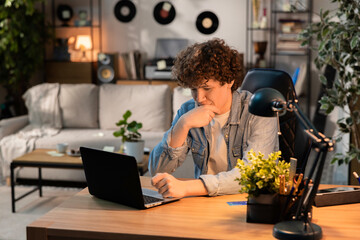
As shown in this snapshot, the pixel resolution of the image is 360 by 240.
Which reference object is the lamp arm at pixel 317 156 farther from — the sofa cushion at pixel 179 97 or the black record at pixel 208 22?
the black record at pixel 208 22

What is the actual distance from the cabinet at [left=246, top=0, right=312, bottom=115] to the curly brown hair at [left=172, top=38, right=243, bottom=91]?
4640mm

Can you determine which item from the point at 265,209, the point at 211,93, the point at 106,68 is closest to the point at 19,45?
the point at 106,68

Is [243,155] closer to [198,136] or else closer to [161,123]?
[198,136]

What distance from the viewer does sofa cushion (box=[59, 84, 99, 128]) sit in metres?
4.97

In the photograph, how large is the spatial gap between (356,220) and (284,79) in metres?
0.77

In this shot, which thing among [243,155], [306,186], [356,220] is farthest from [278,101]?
[243,155]

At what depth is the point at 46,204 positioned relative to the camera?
13.2 ft

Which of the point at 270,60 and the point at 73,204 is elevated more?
→ the point at 270,60

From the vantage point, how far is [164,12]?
6871 millimetres

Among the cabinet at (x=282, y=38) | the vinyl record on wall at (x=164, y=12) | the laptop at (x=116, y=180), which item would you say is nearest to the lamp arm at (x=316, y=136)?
the laptop at (x=116, y=180)

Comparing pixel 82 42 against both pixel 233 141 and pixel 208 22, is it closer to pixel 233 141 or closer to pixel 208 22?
pixel 208 22

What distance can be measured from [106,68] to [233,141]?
4.91 m

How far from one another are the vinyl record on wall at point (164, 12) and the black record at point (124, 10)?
0.32m

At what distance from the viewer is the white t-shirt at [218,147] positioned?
2.04 m
